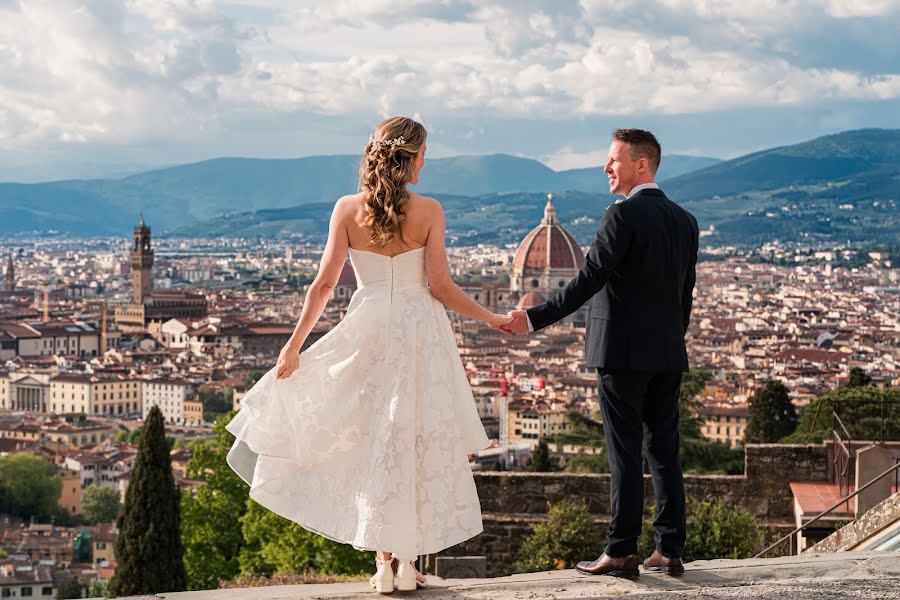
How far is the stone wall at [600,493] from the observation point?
6.36m

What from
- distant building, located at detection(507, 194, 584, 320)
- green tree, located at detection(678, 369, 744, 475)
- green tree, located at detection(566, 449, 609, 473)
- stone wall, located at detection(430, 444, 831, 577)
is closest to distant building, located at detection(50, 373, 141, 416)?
distant building, located at detection(507, 194, 584, 320)

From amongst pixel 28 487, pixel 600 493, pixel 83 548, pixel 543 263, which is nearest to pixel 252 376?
pixel 28 487

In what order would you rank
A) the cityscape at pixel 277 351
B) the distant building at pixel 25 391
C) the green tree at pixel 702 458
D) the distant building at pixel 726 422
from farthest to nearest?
1. the distant building at pixel 25 391
2. the cityscape at pixel 277 351
3. the distant building at pixel 726 422
4. the green tree at pixel 702 458

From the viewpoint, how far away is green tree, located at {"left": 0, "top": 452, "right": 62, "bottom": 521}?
35.8 metres

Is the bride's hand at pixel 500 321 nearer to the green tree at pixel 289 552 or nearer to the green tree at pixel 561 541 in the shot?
the green tree at pixel 561 541

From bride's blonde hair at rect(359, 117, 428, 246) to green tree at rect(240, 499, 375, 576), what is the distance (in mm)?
6521

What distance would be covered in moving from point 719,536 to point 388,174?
3.41 metres

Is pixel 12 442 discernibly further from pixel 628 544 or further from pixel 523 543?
pixel 628 544

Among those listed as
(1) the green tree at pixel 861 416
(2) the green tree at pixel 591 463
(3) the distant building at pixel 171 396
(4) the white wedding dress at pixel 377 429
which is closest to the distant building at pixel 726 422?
(1) the green tree at pixel 861 416

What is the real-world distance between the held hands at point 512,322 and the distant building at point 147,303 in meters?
75.1

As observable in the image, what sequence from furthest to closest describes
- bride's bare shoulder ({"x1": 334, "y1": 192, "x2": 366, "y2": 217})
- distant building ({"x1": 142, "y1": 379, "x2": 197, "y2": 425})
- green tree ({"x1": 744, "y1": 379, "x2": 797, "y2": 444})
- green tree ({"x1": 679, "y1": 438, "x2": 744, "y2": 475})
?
distant building ({"x1": 142, "y1": 379, "x2": 197, "y2": 425}) < green tree ({"x1": 744, "y1": 379, "x2": 797, "y2": 444}) < green tree ({"x1": 679, "y1": 438, "x2": 744, "y2": 475}) < bride's bare shoulder ({"x1": 334, "y1": 192, "x2": 366, "y2": 217})

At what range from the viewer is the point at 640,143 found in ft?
9.02

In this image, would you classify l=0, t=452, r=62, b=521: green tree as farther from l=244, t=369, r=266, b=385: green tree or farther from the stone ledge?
the stone ledge

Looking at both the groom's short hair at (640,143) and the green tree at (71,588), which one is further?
the green tree at (71,588)
